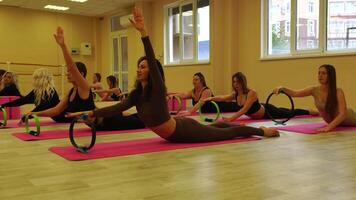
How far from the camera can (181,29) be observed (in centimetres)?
1030

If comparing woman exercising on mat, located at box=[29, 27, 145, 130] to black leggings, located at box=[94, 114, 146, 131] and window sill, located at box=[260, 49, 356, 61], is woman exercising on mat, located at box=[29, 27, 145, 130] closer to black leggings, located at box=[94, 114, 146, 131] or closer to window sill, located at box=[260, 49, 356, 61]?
black leggings, located at box=[94, 114, 146, 131]

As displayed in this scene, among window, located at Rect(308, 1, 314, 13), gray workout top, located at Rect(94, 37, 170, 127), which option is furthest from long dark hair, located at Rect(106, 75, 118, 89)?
gray workout top, located at Rect(94, 37, 170, 127)

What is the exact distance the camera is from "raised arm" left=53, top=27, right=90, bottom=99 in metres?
3.53

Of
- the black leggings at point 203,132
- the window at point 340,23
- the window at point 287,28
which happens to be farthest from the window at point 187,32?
the black leggings at point 203,132

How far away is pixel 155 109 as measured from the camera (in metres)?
3.10

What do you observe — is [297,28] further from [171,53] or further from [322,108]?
[171,53]

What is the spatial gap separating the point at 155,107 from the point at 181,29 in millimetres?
7458

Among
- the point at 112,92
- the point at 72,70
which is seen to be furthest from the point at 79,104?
the point at 112,92

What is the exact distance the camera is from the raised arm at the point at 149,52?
8.62ft

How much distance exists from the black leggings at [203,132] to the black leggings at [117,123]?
1144 mm

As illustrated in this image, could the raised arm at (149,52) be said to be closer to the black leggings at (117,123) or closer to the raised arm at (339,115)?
the black leggings at (117,123)

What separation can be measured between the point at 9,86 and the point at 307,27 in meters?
5.31

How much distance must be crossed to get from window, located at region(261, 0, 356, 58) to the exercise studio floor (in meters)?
3.76

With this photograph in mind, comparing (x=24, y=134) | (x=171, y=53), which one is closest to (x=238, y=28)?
(x=171, y=53)
